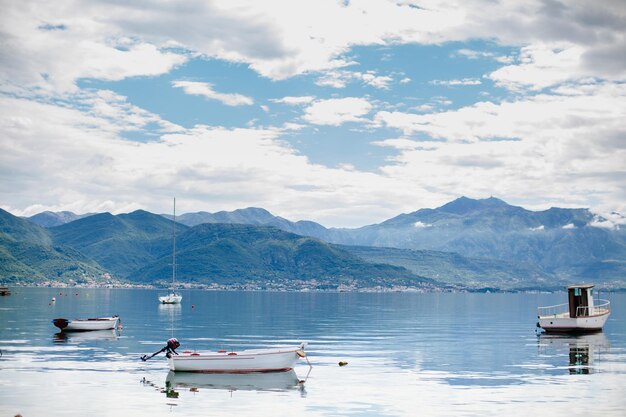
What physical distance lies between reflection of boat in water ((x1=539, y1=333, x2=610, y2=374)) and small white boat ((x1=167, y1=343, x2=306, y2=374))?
1253 inches

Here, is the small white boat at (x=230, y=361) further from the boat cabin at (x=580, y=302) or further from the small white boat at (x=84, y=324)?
the boat cabin at (x=580, y=302)

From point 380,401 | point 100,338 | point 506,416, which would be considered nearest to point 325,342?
point 100,338

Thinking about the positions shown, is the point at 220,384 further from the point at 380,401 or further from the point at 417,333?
the point at 417,333

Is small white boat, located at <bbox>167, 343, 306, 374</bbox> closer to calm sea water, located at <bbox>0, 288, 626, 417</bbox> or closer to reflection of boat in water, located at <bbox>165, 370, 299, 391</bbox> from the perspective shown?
reflection of boat in water, located at <bbox>165, 370, 299, 391</bbox>

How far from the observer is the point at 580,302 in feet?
443

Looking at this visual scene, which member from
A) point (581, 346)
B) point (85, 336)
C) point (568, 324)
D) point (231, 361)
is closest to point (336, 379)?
point (231, 361)

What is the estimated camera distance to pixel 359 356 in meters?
91.1

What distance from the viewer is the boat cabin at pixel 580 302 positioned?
438 feet

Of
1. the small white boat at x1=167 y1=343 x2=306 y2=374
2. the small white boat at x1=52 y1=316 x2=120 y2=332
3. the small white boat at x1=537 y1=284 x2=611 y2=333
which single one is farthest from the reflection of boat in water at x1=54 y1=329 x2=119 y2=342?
the small white boat at x1=537 y1=284 x2=611 y2=333

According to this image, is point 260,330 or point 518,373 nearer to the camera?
point 518,373

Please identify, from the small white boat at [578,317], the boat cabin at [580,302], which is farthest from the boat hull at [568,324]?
the boat cabin at [580,302]

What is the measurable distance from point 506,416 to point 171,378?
3420 centimetres

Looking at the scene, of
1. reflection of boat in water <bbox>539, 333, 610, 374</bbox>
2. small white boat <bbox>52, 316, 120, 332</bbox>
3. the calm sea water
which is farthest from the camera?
small white boat <bbox>52, 316, 120, 332</bbox>

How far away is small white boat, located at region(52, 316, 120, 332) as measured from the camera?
127350 mm
